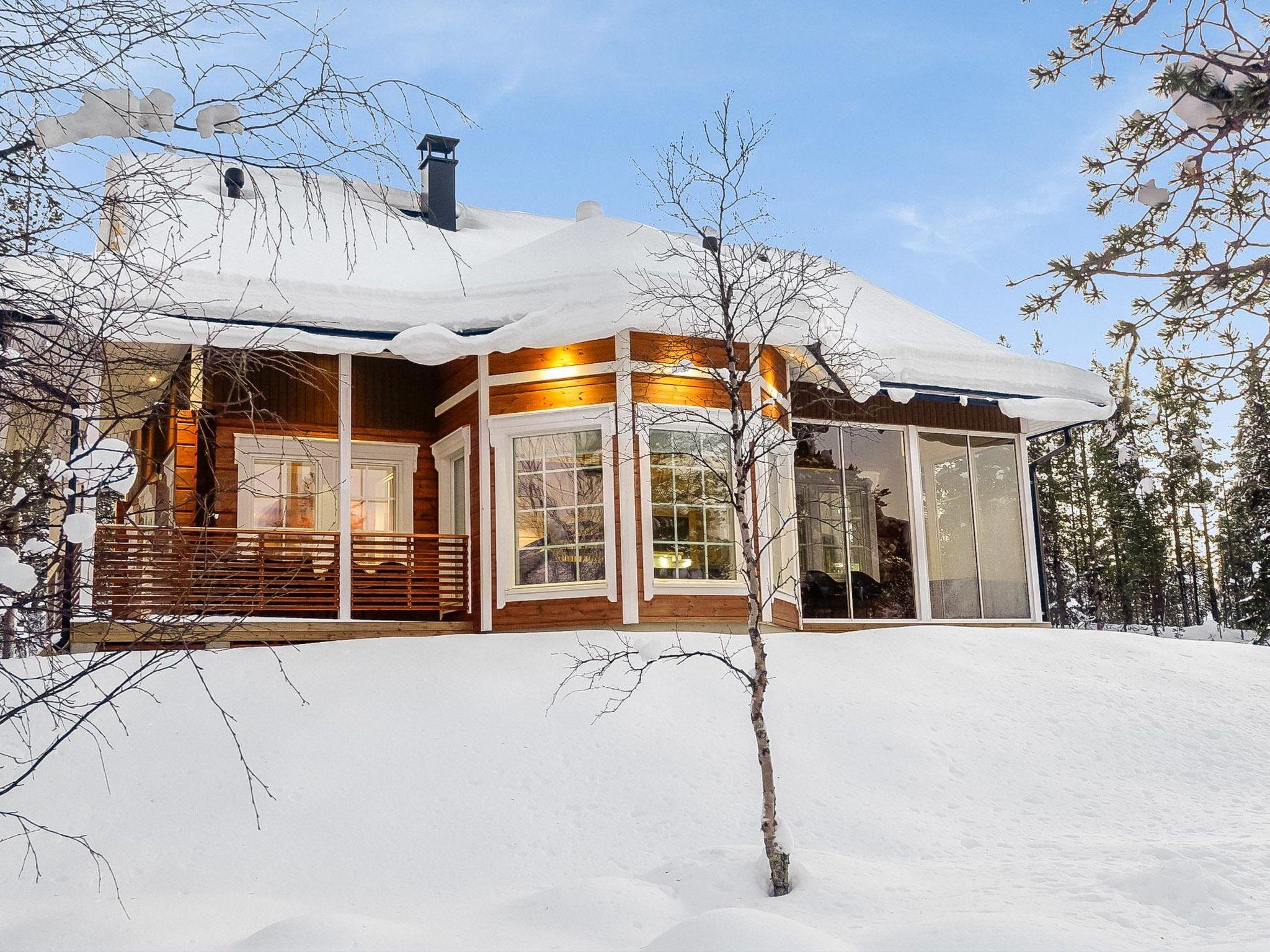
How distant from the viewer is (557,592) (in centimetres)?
1136

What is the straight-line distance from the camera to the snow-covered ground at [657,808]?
6.45 m

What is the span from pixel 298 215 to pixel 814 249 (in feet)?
23.9

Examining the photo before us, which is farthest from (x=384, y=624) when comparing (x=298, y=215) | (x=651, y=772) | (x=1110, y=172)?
(x=1110, y=172)

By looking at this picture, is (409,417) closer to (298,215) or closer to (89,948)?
(298,215)

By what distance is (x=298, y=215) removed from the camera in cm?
1503

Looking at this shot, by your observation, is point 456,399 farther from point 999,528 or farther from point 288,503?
point 999,528

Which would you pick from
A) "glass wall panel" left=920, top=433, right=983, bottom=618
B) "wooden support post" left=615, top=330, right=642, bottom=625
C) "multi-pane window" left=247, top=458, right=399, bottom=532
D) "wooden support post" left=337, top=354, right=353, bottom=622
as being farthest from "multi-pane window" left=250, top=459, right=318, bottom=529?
"glass wall panel" left=920, top=433, right=983, bottom=618

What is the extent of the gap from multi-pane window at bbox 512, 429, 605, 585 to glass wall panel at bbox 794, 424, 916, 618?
312 cm

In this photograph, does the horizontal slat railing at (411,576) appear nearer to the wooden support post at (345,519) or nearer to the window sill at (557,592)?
the wooden support post at (345,519)

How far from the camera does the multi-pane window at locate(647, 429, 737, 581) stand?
11.3m

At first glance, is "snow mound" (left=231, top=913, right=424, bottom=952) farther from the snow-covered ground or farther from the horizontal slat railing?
the horizontal slat railing

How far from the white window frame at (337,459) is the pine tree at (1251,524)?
54.1 ft

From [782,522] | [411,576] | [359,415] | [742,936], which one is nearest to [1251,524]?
[782,522]

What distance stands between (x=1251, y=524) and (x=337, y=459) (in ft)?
81.4
